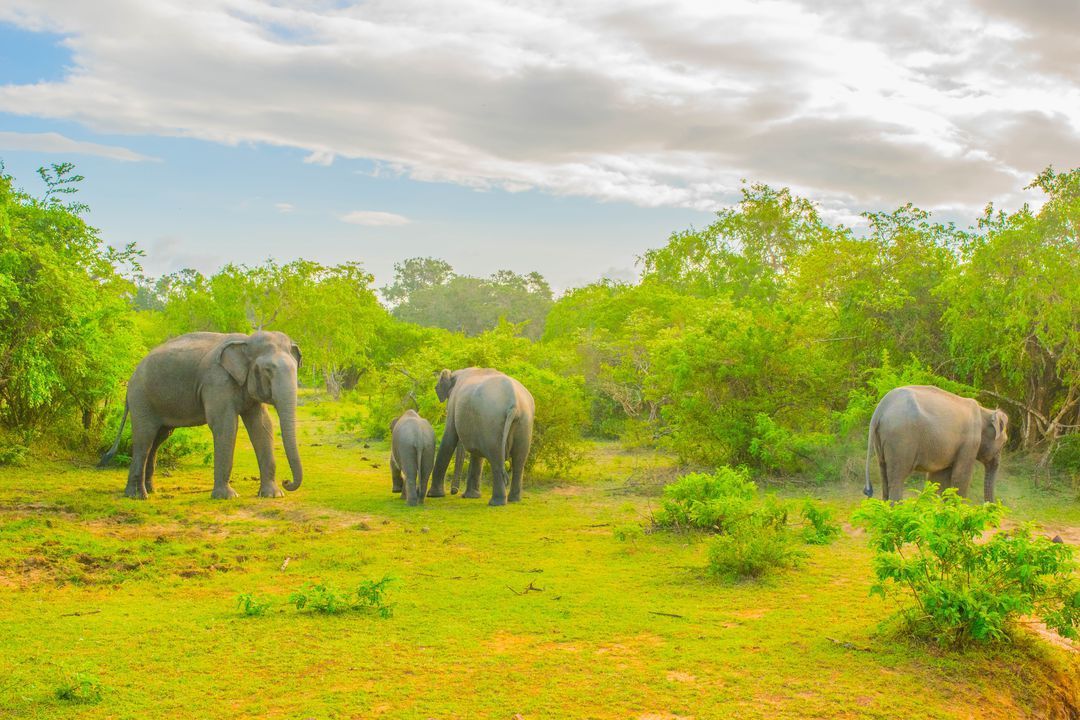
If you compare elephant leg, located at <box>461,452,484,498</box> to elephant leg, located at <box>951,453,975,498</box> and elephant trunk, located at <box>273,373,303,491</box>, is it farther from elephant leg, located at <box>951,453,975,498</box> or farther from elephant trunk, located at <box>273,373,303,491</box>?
elephant leg, located at <box>951,453,975,498</box>

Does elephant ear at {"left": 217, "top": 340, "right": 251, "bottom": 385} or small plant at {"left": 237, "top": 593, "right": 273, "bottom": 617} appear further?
elephant ear at {"left": 217, "top": 340, "right": 251, "bottom": 385}

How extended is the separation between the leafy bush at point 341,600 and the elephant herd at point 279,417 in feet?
15.2

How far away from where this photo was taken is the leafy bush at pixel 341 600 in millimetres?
6809

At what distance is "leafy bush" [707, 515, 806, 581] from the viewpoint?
8039 millimetres

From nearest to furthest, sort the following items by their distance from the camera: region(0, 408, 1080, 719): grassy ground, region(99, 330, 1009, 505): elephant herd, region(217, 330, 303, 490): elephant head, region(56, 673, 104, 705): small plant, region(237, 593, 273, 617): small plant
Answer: region(56, 673, 104, 705): small plant < region(0, 408, 1080, 719): grassy ground < region(237, 593, 273, 617): small plant < region(99, 330, 1009, 505): elephant herd < region(217, 330, 303, 490): elephant head

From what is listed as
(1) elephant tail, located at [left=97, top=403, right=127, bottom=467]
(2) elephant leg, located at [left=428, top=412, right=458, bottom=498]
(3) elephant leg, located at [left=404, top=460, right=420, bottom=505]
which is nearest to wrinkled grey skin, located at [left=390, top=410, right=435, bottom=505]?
(3) elephant leg, located at [left=404, top=460, right=420, bottom=505]

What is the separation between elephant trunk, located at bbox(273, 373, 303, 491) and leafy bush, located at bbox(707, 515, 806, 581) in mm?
5846

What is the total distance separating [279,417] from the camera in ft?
37.8

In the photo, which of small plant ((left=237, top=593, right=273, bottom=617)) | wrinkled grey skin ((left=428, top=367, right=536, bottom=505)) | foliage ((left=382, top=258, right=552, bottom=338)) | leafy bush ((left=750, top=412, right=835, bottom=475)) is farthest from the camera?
foliage ((left=382, top=258, right=552, bottom=338))

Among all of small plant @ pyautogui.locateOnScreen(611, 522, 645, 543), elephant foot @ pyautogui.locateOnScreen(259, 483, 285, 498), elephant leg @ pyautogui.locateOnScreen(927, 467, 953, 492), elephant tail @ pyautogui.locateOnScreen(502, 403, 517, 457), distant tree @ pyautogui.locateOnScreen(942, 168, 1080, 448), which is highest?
distant tree @ pyautogui.locateOnScreen(942, 168, 1080, 448)

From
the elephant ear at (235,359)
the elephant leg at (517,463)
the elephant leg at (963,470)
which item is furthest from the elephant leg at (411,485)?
the elephant leg at (963,470)

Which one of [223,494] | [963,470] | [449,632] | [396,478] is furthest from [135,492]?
[963,470]

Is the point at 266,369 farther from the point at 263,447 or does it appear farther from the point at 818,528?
the point at 818,528

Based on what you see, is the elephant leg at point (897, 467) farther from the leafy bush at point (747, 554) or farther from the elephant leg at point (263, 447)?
the elephant leg at point (263, 447)
